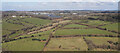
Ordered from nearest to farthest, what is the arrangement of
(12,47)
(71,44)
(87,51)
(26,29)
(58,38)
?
1. (87,51)
2. (12,47)
3. (71,44)
4. (58,38)
5. (26,29)

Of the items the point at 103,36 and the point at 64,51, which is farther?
the point at 103,36

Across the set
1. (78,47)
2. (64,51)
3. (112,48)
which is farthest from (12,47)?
(112,48)

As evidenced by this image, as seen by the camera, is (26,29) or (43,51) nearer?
(43,51)

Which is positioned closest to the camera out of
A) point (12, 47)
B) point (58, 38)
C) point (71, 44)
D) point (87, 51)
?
point (87, 51)

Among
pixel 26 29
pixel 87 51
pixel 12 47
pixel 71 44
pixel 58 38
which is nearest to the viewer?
pixel 87 51

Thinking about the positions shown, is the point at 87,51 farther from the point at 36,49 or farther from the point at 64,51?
the point at 36,49

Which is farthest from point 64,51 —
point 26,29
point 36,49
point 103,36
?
point 26,29

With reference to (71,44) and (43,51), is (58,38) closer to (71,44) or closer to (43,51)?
(71,44)

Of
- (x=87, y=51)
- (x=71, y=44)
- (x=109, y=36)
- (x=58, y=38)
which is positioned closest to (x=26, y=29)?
(x=58, y=38)
